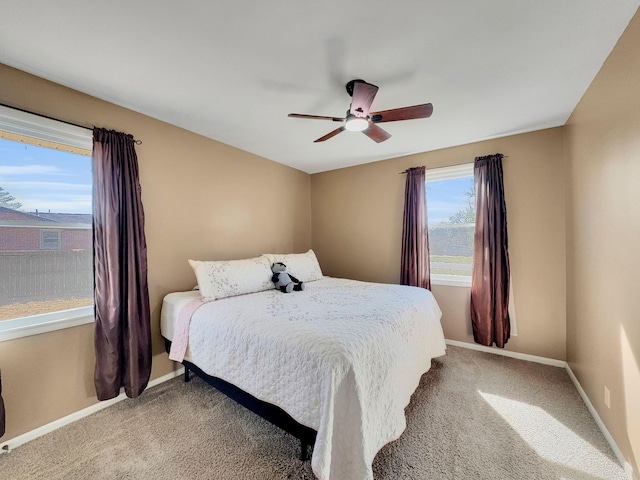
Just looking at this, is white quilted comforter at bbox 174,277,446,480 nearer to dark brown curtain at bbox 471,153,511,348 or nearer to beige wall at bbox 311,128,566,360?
dark brown curtain at bbox 471,153,511,348

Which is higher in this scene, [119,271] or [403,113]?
[403,113]

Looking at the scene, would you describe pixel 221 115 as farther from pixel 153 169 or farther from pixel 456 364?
pixel 456 364

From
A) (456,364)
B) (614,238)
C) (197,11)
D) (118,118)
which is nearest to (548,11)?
(614,238)

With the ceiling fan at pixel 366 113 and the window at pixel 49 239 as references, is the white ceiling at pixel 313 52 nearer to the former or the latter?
the ceiling fan at pixel 366 113

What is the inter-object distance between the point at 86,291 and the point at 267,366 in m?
1.74

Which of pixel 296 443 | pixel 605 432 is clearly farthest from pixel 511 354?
pixel 296 443

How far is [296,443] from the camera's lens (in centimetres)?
171

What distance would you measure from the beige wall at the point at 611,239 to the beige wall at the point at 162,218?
3.31 m

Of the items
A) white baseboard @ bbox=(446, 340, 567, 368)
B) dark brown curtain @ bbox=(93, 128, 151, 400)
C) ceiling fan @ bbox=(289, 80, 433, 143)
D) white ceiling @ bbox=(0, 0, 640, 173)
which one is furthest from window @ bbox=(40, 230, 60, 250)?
white baseboard @ bbox=(446, 340, 567, 368)

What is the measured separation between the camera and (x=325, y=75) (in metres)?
1.82

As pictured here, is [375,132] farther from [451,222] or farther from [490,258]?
[490,258]

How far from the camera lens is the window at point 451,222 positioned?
3232 millimetres

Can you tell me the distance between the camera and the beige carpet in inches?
58.8

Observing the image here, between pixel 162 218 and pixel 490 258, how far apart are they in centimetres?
350
